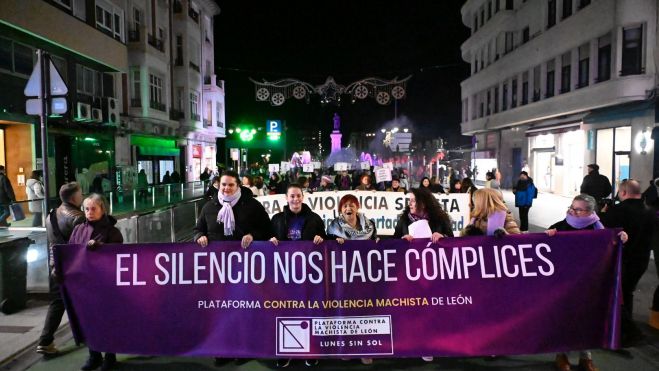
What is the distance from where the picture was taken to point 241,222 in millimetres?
5332

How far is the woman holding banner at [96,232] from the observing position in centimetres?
495

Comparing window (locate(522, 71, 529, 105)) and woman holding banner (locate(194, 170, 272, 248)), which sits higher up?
window (locate(522, 71, 529, 105))

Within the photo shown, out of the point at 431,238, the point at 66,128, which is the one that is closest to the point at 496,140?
the point at 66,128

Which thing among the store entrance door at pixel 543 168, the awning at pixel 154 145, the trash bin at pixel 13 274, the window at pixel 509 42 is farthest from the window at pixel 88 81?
the window at pixel 509 42

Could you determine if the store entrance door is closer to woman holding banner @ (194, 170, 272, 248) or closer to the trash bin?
woman holding banner @ (194, 170, 272, 248)

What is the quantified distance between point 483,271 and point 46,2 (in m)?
20.4

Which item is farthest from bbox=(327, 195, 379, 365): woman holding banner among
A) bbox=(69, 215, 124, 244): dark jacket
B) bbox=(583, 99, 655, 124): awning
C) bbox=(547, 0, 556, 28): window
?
bbox=(547, 0, 556, 28): window

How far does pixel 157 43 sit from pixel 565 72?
79.8 ft

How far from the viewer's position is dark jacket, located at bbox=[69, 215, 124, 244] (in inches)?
198

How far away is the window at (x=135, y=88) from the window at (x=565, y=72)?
2327 cm

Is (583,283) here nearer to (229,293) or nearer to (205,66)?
(229,293)

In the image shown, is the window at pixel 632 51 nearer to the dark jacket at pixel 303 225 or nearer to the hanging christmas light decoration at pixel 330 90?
the hanging christmas light decoration at pixel 330 90

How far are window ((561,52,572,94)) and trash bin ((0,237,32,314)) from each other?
79.0 feet

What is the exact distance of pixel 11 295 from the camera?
6.77 meters
